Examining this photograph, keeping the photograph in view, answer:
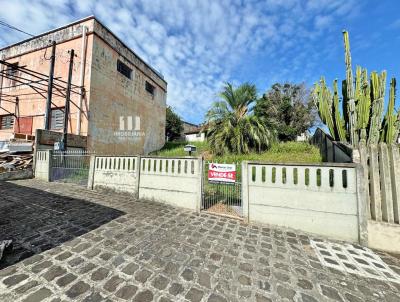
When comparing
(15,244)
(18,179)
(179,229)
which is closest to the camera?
(15,244)

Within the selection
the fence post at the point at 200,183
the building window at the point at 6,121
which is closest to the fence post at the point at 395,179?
the fence post at the point at 200,183

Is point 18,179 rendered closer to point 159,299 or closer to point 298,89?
point 159,299

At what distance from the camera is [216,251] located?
274 centimetres

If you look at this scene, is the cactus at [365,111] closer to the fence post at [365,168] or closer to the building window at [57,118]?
the fence post at [365,168]

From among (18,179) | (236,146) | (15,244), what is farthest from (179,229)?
(18,179)

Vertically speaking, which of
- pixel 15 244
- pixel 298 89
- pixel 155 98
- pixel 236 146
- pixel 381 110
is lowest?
pixel 15 244

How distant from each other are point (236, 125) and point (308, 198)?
24.0ft

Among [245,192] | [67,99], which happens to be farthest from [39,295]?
[67,99]

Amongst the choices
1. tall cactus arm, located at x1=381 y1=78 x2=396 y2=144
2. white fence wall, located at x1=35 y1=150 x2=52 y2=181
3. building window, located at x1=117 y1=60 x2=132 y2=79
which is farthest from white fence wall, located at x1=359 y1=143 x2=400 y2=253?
building window, located at x1=117 y1=60 x2=132 y2=79

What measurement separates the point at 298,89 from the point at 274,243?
19.2 metres

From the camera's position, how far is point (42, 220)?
141 inches

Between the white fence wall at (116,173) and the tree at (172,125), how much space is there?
19.9 m

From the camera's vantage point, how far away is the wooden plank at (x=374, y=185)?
319 cm

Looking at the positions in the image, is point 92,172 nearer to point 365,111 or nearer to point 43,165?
point 43,165
